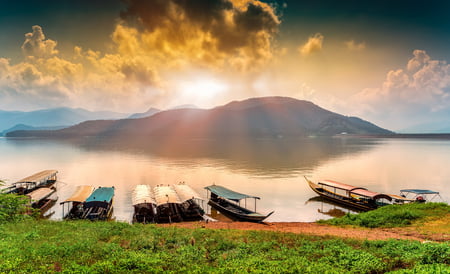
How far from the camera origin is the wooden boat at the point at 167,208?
99.3 feet

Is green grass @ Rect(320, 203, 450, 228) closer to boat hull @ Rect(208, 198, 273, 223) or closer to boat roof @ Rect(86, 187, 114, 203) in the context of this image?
boat hull @ Rect(208, 198, 273, 223)

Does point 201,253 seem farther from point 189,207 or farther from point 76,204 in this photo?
point 76,204

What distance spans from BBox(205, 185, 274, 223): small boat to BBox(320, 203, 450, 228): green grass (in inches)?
327

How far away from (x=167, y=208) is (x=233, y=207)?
8991mm

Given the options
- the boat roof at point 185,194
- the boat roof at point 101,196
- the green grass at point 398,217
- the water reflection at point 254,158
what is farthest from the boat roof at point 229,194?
the water reflection at point 254,158

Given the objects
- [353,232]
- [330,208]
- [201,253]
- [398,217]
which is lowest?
[330,208]

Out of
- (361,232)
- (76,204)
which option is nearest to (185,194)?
(76,204)

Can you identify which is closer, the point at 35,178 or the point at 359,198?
the point at 359,198

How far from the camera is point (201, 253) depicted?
542 inches

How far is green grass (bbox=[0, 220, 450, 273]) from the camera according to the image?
35.1ft

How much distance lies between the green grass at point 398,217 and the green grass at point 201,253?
11831 millimetres

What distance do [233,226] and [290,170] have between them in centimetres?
4239

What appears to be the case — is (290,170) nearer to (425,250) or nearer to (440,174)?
(440,174)

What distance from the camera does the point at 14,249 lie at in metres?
12.9
